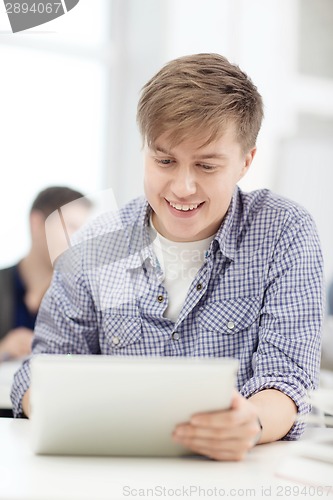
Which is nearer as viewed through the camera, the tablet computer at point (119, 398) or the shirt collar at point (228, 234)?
the tablet computer at point (119, 398)

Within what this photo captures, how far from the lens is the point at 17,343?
3072 mm

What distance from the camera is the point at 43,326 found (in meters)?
1.60

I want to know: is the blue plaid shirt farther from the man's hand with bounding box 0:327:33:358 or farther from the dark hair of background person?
the dark hair of background person

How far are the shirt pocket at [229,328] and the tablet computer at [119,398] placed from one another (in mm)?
496

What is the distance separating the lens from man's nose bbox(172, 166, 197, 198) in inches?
56.2

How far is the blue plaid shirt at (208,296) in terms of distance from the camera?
58.6 inches

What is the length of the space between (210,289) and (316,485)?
0.68 meters

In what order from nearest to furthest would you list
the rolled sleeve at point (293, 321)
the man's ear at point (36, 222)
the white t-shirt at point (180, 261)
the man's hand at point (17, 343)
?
1. the rolled sleeve at point (293, 321)
2. the white t-shirt at point (180, 261)
3. the man's hand at point (17, 343)
4. the man's ear at point (36, 222)

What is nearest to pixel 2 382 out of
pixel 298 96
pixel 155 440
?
pixel 155 440

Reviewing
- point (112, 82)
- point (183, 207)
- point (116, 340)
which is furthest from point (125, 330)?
point (112, 82)

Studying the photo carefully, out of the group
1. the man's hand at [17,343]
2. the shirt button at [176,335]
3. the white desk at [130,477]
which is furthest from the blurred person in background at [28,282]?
the white desk at [130,477]

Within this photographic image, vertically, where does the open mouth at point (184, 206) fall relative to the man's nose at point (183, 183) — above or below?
below
